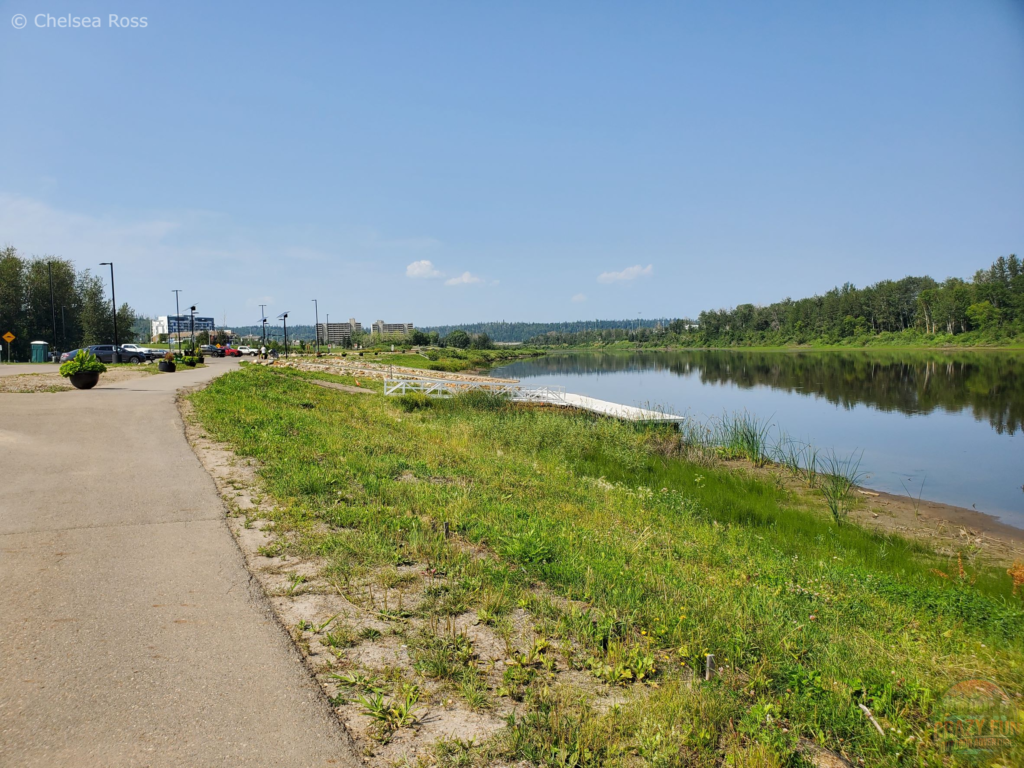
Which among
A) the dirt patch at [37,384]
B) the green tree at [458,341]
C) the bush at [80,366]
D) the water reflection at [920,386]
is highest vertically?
the green tree at [458,341]

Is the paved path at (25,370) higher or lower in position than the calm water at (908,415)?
higher

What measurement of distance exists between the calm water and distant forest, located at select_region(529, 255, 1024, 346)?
149ft

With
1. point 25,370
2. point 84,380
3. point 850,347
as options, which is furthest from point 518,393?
point 850,347

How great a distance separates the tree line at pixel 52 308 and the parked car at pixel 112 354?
15.8 metres

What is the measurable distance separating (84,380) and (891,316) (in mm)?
130816

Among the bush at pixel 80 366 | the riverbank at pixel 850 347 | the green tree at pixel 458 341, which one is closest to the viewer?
the bush at pixel 80 366

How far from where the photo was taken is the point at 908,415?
1081 inches

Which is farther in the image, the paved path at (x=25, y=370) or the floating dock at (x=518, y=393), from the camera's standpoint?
the floating dock at (x=518, y=393)

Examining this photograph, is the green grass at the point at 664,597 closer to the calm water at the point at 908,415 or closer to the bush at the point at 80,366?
the calm water at the point at 908,415

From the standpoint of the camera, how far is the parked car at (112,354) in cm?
4506

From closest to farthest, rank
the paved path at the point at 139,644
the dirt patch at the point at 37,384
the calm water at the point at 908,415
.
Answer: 1. the paved path at the point at 139,644
2. the calm water at the point at 908,415
3. the dirt patch at the point at 37,384

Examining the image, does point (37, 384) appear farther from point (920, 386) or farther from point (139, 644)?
point (920, 386)

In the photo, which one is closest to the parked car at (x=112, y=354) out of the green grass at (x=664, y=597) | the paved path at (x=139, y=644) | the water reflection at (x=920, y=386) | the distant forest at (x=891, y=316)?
the green grass at (x=664, y=597)

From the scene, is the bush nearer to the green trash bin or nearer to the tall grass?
the tall grass
